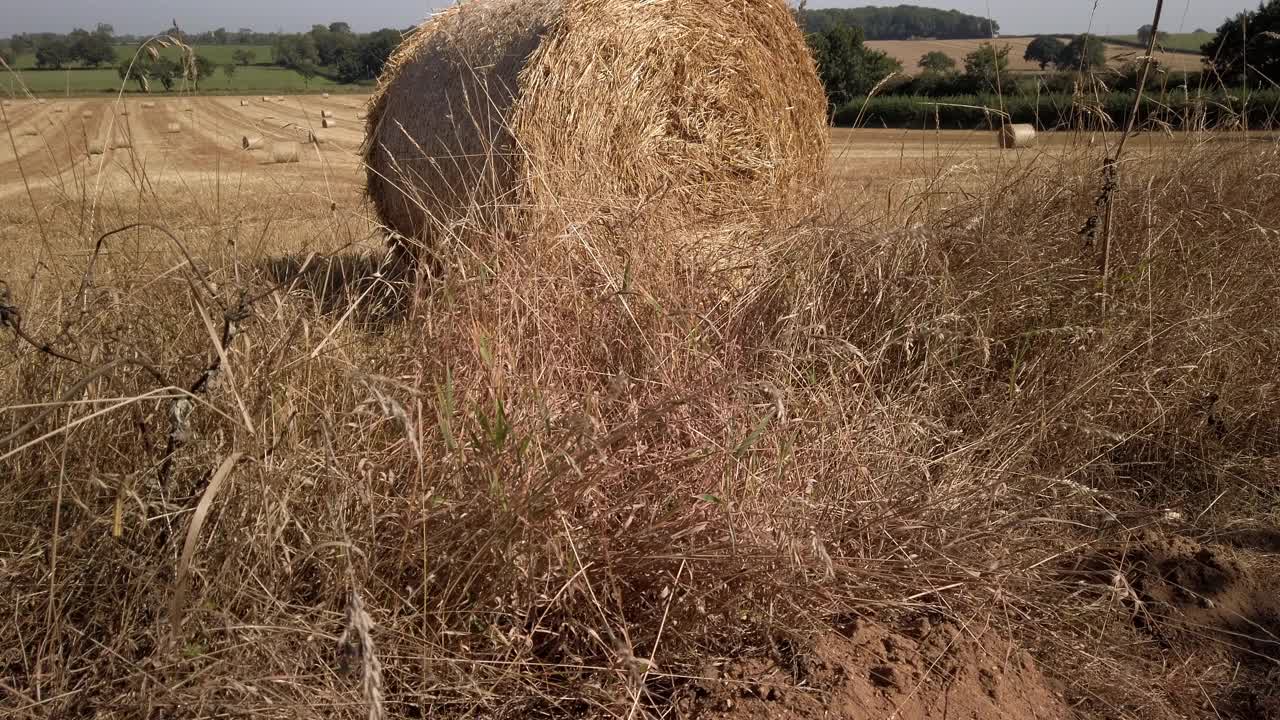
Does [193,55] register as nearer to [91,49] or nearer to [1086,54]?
[91,49]

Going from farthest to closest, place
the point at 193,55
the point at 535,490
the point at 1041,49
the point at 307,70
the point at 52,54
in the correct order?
the point at 1041,49, the point at 307,70, the point at 52,54, the point at 193,55, the point at 535,490

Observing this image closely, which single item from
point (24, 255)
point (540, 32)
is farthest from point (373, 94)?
point (24, 255)

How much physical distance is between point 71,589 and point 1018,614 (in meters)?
2.07

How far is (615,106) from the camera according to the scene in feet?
15.4

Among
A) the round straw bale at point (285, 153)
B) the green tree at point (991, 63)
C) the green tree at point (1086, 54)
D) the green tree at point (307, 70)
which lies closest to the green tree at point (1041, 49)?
the green tree at point (1086, 54)

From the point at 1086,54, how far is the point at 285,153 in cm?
997

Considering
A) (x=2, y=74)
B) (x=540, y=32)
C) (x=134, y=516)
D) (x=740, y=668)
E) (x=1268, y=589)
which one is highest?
(x=540, y=32)

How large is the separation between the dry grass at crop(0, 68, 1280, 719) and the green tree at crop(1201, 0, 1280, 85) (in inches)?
116

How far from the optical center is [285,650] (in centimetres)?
175

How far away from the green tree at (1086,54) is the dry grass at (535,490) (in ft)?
4.73

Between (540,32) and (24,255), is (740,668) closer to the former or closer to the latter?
(540,32)

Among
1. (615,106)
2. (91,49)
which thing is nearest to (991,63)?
(615,106)

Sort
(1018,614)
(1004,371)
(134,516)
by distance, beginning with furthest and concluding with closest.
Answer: (1004,371)
(1018,614)
(134,516)

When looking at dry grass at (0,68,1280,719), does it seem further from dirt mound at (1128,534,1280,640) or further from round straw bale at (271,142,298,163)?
round straw bale at (271,142,298,163)
